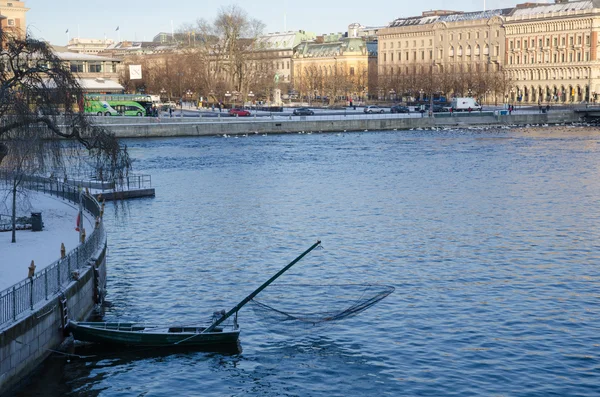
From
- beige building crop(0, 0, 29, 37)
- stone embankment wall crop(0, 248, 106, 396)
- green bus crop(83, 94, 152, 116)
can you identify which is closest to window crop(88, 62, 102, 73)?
beige building crop(0, 0, 29, 37)

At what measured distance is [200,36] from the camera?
162 meters

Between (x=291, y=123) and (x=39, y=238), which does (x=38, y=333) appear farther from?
(x=291, y=123)

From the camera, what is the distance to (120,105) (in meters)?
116

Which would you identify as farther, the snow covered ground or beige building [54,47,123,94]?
beige building [54,47,123,94]

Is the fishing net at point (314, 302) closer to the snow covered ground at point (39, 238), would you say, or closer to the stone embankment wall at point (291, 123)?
the snow covered ground at point (39, 238)

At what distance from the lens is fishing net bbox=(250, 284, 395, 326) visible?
27.2 m

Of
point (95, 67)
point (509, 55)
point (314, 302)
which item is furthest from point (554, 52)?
point (314, 302)

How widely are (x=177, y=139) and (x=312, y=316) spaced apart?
75070 mm

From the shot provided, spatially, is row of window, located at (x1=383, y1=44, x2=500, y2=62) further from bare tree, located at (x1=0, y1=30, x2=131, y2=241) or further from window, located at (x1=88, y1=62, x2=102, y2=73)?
bare tree, located at (x1=0, y1=30, x2=131, y2=241)

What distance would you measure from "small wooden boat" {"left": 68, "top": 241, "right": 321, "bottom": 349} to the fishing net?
4.43ft

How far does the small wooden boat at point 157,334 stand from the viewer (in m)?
25.2

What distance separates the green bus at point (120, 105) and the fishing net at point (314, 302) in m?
82.6

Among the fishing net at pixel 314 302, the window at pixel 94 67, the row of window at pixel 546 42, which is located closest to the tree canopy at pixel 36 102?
the fishing net at pixel 314 302

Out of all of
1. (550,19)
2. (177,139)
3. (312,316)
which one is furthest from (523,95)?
(312,316)
